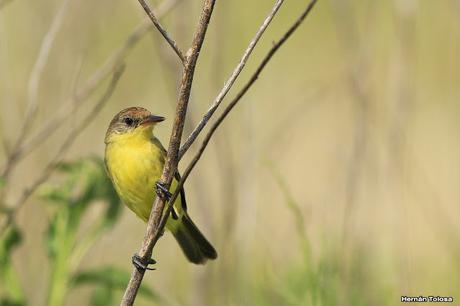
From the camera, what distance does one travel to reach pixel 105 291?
4094 millimetres

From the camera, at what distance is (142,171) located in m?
4.15

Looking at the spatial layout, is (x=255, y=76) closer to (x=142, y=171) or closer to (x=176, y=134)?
(x=176, y=134)

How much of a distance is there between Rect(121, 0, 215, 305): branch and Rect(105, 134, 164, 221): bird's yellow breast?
1.23 meters

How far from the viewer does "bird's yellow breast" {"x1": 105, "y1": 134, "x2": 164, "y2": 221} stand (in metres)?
4.14

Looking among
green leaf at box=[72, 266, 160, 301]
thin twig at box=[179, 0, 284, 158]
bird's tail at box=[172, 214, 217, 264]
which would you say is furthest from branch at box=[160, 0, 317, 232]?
bird's tail at box=[172, 214, 217, 264]

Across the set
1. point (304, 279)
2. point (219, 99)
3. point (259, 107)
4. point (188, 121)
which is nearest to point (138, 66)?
point (259, 107)

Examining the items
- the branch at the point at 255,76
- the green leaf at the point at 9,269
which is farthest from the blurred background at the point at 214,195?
the branch at the point at 255,76

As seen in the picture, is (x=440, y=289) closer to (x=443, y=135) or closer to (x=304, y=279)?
(x=304, y=279)

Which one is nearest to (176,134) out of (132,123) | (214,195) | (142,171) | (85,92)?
(85,92)

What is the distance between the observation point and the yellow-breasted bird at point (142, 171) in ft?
13.6

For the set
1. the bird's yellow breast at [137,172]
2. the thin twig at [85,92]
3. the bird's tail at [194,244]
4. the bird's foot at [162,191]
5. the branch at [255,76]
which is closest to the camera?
the branch at [255,76]

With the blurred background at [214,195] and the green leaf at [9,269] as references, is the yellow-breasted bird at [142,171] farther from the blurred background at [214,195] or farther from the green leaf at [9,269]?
the green leaf at [9,269]

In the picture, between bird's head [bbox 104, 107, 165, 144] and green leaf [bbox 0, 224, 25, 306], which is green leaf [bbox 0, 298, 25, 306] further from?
bird's head [bbox 104, 107, 165, 144]

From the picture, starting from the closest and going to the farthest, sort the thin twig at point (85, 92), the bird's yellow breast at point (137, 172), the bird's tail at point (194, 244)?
the thin twig at point (85, 92)
the bird's yellow breast at point (137, 172)
the bird's tail at point (194, 244)
